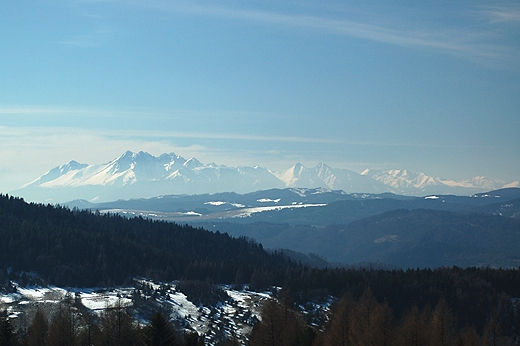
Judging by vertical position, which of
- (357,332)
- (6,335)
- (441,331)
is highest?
(357,332)

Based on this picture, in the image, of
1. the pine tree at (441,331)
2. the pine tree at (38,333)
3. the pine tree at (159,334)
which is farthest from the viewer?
the pine tree at (441,331)

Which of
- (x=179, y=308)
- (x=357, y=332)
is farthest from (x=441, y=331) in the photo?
(x=179, y=308)

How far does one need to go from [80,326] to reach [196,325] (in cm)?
4303

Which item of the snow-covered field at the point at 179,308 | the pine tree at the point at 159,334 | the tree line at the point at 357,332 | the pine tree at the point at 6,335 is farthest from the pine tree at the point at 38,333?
the snow-covered field at the point at 179,308

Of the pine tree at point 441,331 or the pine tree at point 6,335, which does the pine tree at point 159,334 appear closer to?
the pine tree at point 6,335

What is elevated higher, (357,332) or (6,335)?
(357,332)

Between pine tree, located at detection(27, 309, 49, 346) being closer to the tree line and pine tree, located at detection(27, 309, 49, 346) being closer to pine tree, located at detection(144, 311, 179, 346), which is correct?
pine tree, located at detection(144, 311, 179, 346)

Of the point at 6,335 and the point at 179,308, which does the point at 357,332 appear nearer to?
the point at 6,335

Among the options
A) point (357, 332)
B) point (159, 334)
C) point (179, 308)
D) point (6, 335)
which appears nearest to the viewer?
point (159, 334)

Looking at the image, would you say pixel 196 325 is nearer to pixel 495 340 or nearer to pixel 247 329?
pixel 247 329

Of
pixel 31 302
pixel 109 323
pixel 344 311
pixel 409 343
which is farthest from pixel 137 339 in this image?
pixel 31 302

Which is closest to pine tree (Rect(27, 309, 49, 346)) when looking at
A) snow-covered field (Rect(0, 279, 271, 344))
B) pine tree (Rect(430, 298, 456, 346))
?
snow-covered field (Rect(0, 279, 271, 344))

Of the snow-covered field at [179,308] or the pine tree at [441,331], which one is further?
the snow-covered field at [179,308]

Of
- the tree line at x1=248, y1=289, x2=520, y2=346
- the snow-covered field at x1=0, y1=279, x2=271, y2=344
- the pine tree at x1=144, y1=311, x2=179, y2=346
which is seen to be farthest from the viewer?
the snow-covered field at x1=0, y1=279, x2=271, y2=344
